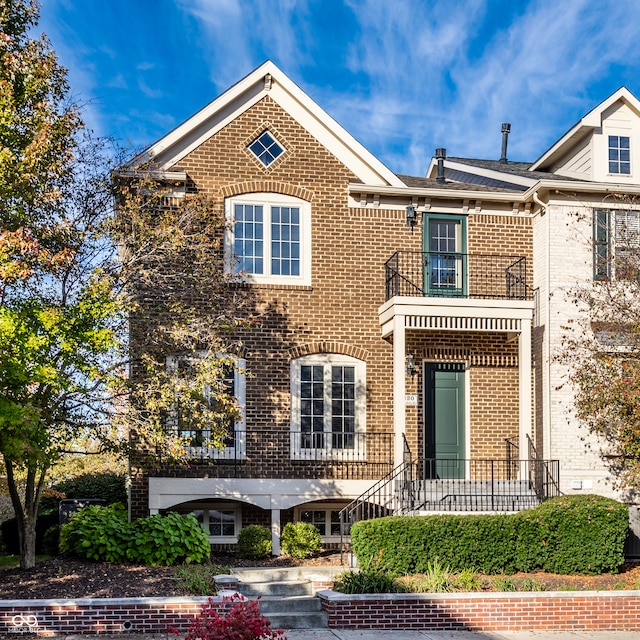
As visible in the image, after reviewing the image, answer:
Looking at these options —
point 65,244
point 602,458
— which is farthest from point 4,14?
point 602,458

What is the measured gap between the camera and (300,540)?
16.9 meters

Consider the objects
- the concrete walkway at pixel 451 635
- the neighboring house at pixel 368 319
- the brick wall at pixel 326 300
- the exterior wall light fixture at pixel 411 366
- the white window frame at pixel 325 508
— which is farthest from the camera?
the exterior wall light fixture at pixel 411 366

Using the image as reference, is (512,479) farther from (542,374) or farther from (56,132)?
(56,132)

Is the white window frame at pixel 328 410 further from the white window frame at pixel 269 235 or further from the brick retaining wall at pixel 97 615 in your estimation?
the brick retaining wall at pixel 97 615

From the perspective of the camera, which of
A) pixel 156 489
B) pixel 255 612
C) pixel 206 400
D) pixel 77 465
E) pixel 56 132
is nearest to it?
pixel 255 612

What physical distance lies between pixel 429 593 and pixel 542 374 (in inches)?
284

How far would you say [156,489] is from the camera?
1711cm

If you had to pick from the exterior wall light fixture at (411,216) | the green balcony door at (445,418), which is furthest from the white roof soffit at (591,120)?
the green balcony door at (445,418)

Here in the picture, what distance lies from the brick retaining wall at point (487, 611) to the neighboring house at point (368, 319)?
471 centimetres

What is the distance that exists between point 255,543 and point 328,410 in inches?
124

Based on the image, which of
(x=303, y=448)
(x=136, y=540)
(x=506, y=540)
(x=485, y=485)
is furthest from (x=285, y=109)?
(x=506, y=540)

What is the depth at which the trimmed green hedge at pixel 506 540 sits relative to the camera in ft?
46.3

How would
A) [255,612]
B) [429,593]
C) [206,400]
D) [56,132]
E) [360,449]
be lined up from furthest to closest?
1. [360,449]
2. [206,400]
3. [56,132]
4. [429,593]
5. [255,612]

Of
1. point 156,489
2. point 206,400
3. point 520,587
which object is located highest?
point 206,400
